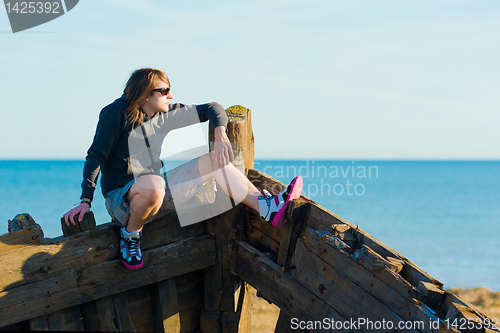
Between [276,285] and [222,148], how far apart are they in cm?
106

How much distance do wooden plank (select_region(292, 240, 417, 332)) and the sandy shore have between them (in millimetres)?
4398

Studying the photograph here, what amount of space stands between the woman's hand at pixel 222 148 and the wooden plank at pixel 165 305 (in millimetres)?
1032

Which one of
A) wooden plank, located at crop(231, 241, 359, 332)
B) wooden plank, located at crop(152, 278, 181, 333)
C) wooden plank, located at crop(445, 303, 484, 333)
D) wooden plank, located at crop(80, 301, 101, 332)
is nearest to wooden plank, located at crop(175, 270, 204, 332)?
wooden plank, located at crop(152, 278, 181, 333)

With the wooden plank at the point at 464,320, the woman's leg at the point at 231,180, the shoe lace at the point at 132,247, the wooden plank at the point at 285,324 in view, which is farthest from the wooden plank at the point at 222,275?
the wooden plank at the point at 464,320

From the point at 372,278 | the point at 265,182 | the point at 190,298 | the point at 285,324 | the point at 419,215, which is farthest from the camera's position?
the point at 419,215

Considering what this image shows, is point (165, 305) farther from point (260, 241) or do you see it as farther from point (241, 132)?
point (241, 132)

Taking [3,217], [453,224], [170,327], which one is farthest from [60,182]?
[170,327]

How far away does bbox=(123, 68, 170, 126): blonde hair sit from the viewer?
9.30 feet

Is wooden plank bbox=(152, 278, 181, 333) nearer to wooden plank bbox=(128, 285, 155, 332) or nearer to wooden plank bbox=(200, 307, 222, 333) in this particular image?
wooden plank bbox=(128, 285, 155, 332)

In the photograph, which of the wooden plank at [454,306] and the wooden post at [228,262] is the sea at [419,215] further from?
the wooden plank at [454,306]

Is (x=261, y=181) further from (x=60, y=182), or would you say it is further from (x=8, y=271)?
(x=60, y=182)

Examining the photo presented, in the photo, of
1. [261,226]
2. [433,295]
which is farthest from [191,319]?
[433,295]

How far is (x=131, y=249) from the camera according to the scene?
2723 millimetres

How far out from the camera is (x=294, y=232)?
2721 mm
